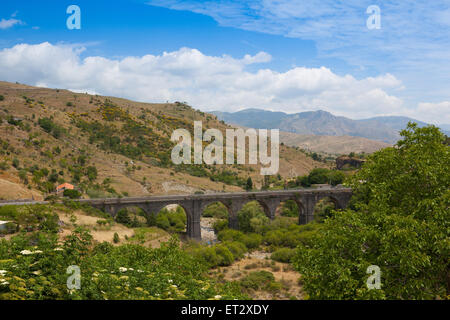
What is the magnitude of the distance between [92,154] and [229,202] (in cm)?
3293

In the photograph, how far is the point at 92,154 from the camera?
205 feet

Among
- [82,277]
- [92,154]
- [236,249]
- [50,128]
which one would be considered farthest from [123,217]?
[50,128]

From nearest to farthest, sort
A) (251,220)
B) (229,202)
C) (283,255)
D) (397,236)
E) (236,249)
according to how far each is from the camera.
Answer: (397,236), (283,255), (236,249), (229,202), (251,220)

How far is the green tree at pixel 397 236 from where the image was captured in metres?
9.73

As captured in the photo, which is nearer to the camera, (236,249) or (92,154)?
(236,249)

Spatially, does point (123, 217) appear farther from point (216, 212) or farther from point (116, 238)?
point (216, 212)

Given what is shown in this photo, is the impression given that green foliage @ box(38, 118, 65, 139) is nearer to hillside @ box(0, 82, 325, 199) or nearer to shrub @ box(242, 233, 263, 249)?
hillside @ box(0, 82, 325, 199)

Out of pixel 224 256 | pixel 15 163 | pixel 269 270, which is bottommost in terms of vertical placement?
pixel 269 270

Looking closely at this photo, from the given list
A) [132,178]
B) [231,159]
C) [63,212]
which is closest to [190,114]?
[231,159]

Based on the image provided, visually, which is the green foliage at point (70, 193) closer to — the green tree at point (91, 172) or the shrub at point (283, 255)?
the green tree at point (91, 172)

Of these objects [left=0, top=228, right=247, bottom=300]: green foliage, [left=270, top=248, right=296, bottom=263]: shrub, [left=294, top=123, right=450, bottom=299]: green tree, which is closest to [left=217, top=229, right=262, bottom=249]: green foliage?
[left=270, top=248, right=296, bottom=263]: shrub

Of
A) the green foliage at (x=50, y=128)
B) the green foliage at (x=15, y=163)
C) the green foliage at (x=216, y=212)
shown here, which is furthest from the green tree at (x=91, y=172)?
the green foliage at (x=216, y=212)

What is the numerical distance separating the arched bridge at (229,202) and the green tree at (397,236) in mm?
26764
